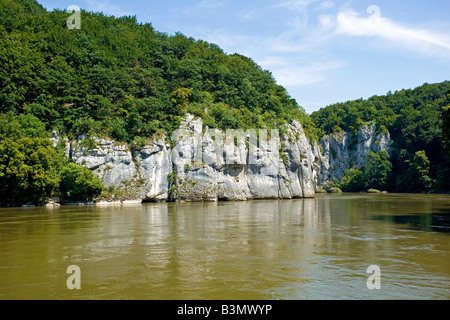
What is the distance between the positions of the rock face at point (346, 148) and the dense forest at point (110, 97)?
17.2m

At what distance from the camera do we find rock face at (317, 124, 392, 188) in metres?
118

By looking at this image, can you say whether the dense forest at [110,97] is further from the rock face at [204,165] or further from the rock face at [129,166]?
the rock face at [204,165]

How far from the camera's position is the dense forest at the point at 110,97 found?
1848 inches

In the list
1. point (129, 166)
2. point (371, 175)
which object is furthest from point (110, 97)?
point (371, 175)

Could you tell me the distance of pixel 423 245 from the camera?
15.5m

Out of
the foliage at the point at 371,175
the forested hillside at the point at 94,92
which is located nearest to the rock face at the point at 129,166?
the forested hillside at the point at 94,92

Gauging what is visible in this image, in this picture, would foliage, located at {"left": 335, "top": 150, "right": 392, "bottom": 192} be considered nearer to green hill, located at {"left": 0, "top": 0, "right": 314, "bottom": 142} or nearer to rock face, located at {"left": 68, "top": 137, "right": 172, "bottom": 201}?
green hill, located at {"left": 0, "top": 0, "right": 314, "bottom": 142}

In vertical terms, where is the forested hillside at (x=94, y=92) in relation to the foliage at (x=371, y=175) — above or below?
above

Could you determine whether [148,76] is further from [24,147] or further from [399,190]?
[399,190]

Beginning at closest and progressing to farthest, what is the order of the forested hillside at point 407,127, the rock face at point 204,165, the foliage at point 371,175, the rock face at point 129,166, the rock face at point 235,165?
the rock face at point 129,166, the rock face at point 204,165, the rock face at point 235,165, the forested hillside at point 407,127, the foliage at point 371,175

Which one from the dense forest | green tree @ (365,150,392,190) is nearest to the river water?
the dense forest

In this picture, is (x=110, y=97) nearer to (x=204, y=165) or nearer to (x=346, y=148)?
(x=204, y=165)

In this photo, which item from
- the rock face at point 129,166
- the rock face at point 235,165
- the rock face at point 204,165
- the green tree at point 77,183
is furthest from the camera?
the rock face at point 235,165

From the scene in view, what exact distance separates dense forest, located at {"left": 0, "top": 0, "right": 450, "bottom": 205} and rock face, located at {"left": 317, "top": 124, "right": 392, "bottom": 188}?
17162mm
